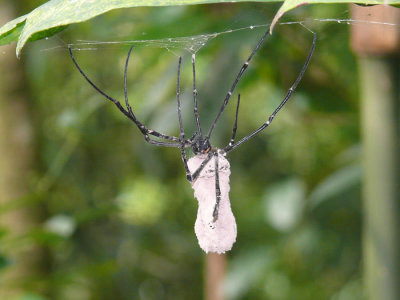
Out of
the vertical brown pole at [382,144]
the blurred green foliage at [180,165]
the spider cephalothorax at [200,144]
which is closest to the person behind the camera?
the vertical brown pole at [382,144]

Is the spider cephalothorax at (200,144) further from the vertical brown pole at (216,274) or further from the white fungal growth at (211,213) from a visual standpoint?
the vertical brown pole at (216,274)

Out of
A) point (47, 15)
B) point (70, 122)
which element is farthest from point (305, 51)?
point (47, 15)

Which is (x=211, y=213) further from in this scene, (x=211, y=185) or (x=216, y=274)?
(x=216, y=274)

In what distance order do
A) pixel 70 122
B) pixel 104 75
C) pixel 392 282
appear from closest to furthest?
1. pixel 392 282
2. pixel 70 122
3. pixel 104 75

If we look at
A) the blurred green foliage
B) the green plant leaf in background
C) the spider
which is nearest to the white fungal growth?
the spider

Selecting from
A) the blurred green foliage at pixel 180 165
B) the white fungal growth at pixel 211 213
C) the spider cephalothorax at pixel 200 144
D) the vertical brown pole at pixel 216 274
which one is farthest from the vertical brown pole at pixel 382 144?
the vertical brown pole at pixel 216 274

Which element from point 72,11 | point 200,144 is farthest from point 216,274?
point 72,11

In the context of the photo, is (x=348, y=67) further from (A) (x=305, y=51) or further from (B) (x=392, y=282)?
(B) (x=392, y=282)
